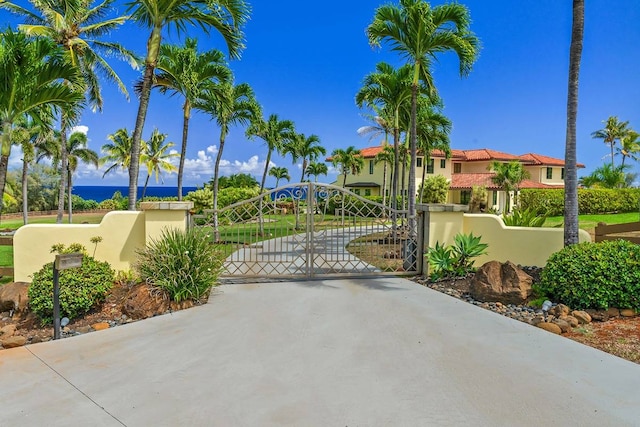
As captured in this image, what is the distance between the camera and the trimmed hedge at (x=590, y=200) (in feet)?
108

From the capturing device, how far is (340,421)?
3.32 m

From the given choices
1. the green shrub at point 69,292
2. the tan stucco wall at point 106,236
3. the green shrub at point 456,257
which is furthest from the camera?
the green shrub at point 456,257

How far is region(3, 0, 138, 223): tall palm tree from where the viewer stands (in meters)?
15.5

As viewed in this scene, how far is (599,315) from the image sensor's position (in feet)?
19.8

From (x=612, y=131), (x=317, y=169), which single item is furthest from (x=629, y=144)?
(x=317, y=169)

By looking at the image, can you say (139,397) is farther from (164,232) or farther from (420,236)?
(420,236)

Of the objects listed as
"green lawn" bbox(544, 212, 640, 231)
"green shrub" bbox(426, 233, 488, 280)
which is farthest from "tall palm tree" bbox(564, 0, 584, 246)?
"green lawn" bbox(544, 212, 640, 231)

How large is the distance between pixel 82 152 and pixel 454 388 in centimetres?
4166

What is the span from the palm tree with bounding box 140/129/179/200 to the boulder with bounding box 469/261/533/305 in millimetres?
43221

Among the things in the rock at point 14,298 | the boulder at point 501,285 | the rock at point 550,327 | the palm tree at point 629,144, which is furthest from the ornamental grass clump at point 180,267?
the palm tree at point 629,144

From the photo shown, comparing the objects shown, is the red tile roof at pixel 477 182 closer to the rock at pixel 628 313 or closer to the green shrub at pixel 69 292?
the rock at pixel 628 313

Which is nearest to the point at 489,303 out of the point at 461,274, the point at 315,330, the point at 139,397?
the point at 461,274

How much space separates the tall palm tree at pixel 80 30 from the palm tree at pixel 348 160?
94.6 ft

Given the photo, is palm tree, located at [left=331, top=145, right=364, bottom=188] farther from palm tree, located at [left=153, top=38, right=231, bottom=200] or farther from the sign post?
the sign post
